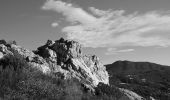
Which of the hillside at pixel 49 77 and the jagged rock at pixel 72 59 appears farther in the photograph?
the jagged rock at pixel 72 59

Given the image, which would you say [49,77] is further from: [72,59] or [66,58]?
[66,58]

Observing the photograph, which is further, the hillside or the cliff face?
the cliff face

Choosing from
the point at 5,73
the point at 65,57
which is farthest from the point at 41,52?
the point at 5,73

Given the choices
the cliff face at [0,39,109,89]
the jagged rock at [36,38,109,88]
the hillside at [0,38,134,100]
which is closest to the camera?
the hillside at [0,38,134,100]

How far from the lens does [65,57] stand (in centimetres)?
5891

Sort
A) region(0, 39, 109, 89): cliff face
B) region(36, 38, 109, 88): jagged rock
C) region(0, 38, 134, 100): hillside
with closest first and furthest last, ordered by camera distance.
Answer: region(0, 38, 134, 100): hillside → region(0, 39, 109, 89): cliff face → region(36, 38, 109, 88): jagged rock

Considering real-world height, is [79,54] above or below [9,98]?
above

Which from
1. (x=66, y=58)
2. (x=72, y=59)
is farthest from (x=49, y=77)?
(x=66, y=58)

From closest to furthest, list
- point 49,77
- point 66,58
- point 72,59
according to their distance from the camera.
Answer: point 49,77
point 72,59
point 66,58

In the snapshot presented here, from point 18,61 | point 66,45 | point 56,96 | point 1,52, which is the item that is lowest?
point 56,96

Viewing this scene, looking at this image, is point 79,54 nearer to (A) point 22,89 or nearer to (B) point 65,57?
(B) point 65,57

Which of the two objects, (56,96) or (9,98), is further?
(56,96)

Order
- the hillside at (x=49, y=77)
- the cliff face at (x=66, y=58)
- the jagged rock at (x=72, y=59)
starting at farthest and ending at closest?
the jagged rock at (x=72, y=59)
the cliff face at (x=66, y=58)
the hillside at (x=49, y=77)

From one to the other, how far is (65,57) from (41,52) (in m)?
6.25
